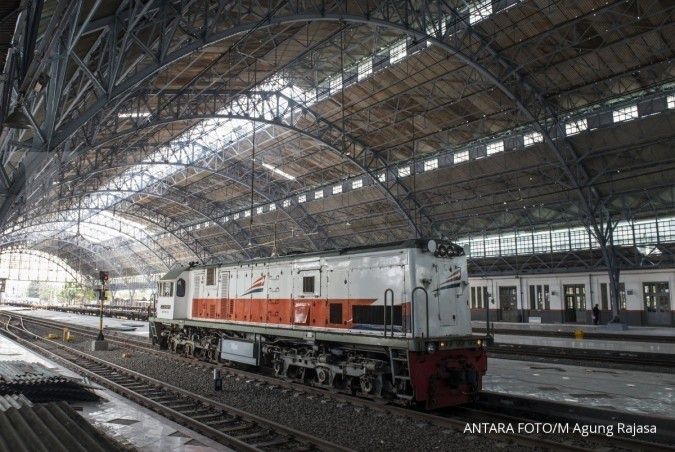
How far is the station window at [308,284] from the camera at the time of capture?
508 inches

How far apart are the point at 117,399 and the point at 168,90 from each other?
60.1 feet

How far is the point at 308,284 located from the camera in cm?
1302

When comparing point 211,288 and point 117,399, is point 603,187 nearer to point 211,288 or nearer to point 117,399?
point 211,288

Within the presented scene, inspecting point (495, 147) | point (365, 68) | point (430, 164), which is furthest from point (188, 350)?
point (495, 147)

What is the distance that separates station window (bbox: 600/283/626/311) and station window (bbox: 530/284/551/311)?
3799 millimetres

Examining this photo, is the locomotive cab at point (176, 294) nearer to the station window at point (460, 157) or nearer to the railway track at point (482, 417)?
the railway track at point (482, 417)

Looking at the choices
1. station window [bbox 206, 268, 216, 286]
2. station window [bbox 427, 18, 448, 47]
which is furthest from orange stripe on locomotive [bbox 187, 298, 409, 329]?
station window [bbox 427, 18, 448, 47]

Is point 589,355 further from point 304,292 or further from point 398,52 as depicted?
point 398,52

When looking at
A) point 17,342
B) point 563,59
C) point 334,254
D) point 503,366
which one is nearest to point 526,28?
point 563,59

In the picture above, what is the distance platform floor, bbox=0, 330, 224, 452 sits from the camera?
25.8 ft

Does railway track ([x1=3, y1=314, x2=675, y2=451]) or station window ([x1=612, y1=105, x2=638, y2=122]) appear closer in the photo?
railway track ([x1=3, y1=314, x2=675, y2=451])

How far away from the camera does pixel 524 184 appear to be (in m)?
33.2

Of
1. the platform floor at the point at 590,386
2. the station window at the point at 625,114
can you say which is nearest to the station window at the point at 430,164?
the station window at the point at 625,114

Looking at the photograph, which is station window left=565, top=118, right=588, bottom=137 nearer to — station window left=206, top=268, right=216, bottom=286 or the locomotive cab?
station window left=206, top=268, right=216, bottom=286
